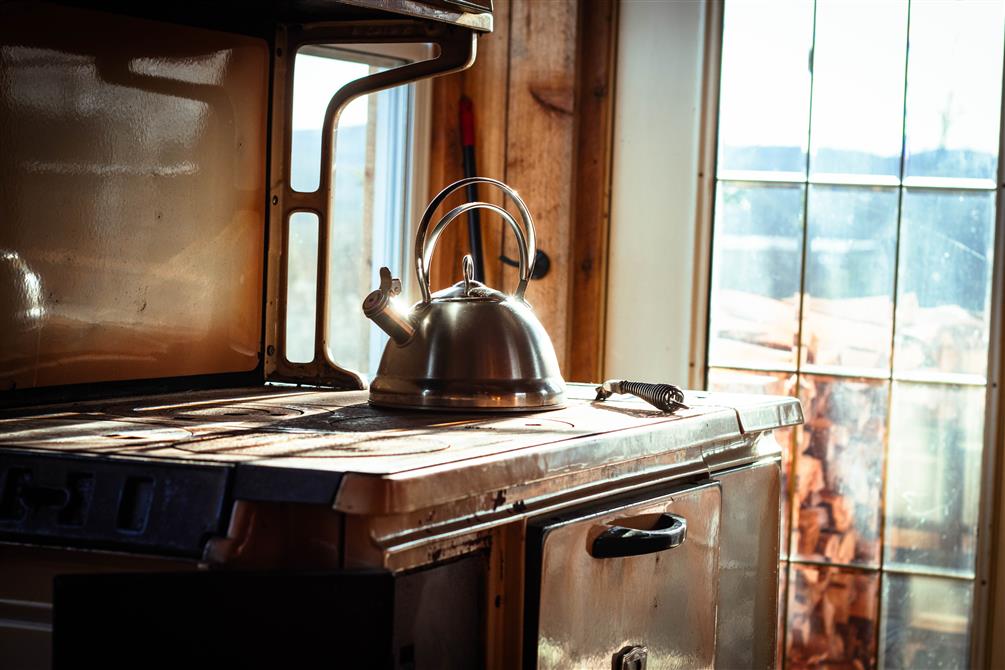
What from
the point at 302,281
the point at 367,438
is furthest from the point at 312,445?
the point at 302,281

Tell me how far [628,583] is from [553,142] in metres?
1.59

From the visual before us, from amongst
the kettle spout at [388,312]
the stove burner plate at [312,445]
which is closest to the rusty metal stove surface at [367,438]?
the stove burner plate at [312,445]

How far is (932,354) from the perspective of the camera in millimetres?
2600

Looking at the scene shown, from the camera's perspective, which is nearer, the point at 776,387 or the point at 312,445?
the point at 312,445

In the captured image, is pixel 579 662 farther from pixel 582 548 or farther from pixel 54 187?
pixel 54 187

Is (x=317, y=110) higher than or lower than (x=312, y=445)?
higher

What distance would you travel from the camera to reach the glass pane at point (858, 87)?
8.54 feet

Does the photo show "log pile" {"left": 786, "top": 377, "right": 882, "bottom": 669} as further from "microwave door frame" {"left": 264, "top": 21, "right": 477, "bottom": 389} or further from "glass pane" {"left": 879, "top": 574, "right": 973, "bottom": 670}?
"microwave door frame" {"left": 264, "top": 21, "right": 477, "bottom": 389}

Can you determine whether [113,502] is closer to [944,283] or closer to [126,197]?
[126,197]

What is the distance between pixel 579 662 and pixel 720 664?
48cm

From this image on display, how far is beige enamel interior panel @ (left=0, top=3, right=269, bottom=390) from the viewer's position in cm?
139

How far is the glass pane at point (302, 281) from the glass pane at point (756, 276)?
0.96 metres

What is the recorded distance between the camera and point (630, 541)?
3.99ft

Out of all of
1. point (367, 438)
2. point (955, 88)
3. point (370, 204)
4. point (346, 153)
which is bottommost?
point (367, 438)
